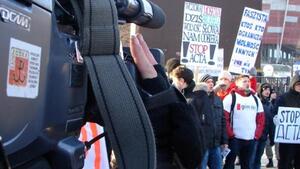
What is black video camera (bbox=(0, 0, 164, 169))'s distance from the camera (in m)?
1.29

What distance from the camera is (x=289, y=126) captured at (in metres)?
8.88

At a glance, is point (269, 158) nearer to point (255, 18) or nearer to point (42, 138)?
point (255, 18)

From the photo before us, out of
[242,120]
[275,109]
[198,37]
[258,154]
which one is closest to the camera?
[242,120]

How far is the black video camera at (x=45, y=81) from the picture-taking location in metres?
1.29

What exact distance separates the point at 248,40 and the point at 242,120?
2973 millimetres

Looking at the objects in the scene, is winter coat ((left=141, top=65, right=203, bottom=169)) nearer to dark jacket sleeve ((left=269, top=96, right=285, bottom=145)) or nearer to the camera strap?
the camera strap

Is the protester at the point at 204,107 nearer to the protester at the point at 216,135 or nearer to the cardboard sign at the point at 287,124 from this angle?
the protester at the point at 216,135

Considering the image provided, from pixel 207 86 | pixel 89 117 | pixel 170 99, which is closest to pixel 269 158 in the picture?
pixel 207 86

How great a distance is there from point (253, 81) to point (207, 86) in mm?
2163

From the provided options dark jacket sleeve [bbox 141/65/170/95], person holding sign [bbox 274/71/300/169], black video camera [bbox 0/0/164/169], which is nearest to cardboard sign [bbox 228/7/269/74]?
person holding sign [bbox 274/71/300/169]

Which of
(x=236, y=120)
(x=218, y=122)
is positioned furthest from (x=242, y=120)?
(x=218, y=122)

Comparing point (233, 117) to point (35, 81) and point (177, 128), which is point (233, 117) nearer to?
point (177, 128)

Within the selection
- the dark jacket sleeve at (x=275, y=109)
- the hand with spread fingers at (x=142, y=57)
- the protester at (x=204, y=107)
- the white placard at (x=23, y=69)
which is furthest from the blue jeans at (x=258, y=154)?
the white placard at (x=23, y=69)

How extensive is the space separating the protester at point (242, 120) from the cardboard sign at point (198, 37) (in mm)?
2070
